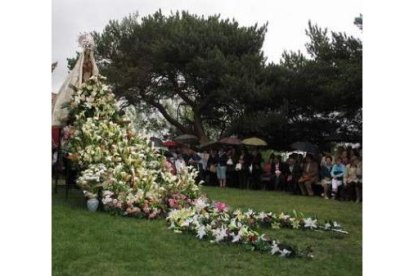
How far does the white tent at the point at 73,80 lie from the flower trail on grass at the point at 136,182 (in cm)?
9

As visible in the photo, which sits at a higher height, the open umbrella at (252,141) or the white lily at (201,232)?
the open umbrella at (252,141)

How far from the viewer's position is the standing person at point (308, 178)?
7496 mm

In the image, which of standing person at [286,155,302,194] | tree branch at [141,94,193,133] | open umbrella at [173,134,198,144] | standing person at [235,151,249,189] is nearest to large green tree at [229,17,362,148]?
standing person at [286,155,302,194]

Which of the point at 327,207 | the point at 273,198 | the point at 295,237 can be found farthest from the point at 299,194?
the point at 295,237

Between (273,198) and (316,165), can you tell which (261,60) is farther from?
(273,198)

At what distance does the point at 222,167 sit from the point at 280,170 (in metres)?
1.74

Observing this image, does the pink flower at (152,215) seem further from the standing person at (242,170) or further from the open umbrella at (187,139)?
the open umbrella at (187,139)

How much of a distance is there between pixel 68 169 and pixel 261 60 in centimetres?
605

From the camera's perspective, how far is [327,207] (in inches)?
240

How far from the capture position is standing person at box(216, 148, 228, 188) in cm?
1047

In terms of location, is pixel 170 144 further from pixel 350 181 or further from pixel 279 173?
pixel 350 181

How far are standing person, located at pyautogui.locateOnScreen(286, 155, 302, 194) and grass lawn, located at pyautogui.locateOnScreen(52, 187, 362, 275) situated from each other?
2.42m

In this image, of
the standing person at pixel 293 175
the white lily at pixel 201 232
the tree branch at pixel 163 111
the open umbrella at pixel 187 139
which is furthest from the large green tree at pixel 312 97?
the white lily at pixel 201 232

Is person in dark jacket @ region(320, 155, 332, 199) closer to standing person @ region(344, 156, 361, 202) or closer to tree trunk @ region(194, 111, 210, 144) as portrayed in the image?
standing person @ region(344, 156, 361, 202)
